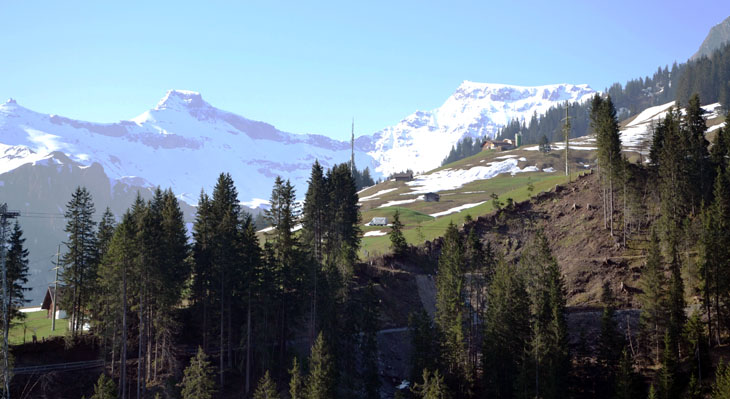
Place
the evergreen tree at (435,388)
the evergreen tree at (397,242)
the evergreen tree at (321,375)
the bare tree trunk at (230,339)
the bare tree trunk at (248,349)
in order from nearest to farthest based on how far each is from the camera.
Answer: the evergreen tree at (435,388), the evergreen tree at (321,375), the bare tree trunk at (248,349), the bare tree trunk at (230,339), the evergreen tree at (397,242)

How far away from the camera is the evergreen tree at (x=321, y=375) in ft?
173

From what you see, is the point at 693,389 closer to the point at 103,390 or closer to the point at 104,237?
the point at 103,390

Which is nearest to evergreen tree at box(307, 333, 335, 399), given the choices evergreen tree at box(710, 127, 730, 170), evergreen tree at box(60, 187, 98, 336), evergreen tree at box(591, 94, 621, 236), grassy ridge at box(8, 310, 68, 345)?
evergreen tree at box(60, 187, 98, 336)

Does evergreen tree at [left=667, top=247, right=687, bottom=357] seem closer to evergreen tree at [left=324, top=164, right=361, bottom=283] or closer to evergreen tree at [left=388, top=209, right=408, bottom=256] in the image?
evergreen tree at [left=324, top=164, right=361, bottom=283]

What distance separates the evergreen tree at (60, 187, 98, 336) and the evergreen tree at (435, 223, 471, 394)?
35.7 metres

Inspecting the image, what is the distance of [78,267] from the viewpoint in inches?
2463

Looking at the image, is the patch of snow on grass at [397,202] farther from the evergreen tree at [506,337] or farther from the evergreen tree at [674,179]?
the evergreen tree at [506,337]

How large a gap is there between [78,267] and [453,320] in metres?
38.5

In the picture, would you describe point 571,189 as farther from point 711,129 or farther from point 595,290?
point 711,129

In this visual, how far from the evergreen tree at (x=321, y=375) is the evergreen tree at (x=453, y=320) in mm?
11726

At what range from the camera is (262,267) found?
63.8m

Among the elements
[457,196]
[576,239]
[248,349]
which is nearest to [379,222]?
[457,196]

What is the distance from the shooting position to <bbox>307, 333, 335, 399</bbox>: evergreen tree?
5275 cm

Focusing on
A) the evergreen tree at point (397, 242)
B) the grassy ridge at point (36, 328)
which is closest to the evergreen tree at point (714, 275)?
the evergreen tree at point (397, 242)
